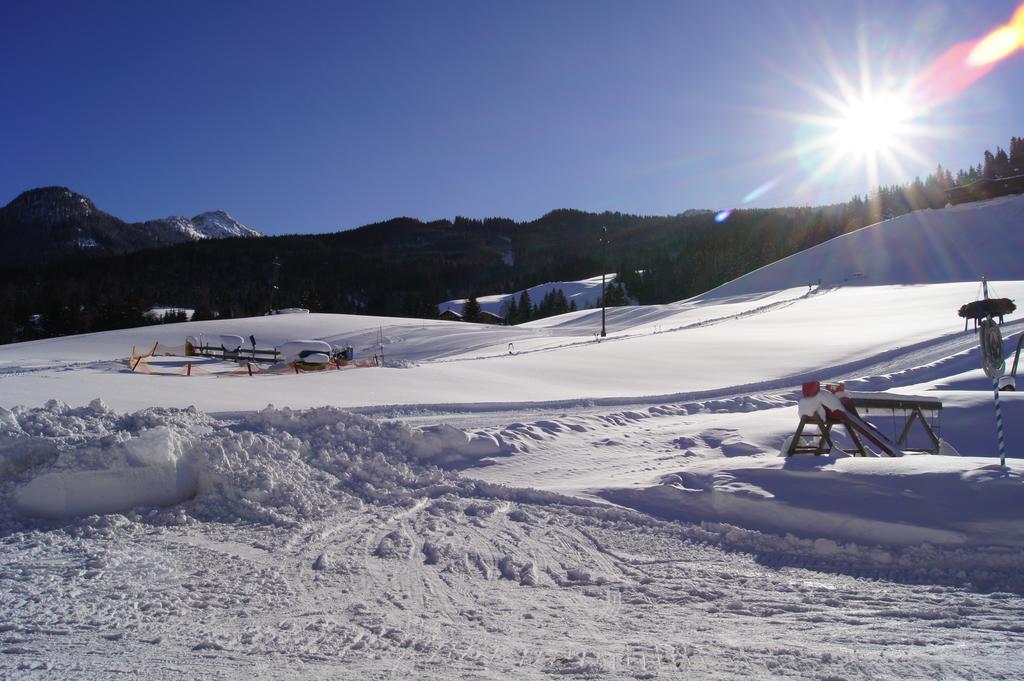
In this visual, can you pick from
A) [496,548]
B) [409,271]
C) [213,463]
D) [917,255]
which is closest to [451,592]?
[496,548]

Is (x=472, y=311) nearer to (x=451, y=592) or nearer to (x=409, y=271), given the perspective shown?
(x=451, y=592)

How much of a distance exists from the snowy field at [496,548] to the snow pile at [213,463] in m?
0.03

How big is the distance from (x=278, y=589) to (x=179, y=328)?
38.1m

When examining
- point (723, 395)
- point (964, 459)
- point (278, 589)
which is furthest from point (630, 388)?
point (278, 589)

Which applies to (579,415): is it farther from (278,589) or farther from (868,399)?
(278,589)

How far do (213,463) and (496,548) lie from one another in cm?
358

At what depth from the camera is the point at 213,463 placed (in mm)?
7297

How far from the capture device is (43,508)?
640cm

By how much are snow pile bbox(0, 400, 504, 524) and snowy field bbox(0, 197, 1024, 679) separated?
28mm

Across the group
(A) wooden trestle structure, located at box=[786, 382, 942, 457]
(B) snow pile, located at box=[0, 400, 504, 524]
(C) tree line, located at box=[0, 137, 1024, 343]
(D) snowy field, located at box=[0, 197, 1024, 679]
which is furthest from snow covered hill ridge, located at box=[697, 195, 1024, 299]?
(B) snow pile, located at box=[0, 400, 504, 524]

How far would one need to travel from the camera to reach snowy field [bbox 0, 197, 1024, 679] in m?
4.00

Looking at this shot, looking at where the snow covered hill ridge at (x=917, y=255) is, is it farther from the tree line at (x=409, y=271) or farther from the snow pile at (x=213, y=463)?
the snow pile at (x=213, y=463)

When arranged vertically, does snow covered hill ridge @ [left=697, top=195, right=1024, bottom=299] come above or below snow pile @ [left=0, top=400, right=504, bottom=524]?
above

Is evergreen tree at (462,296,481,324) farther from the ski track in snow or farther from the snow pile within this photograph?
the ski track in snow
